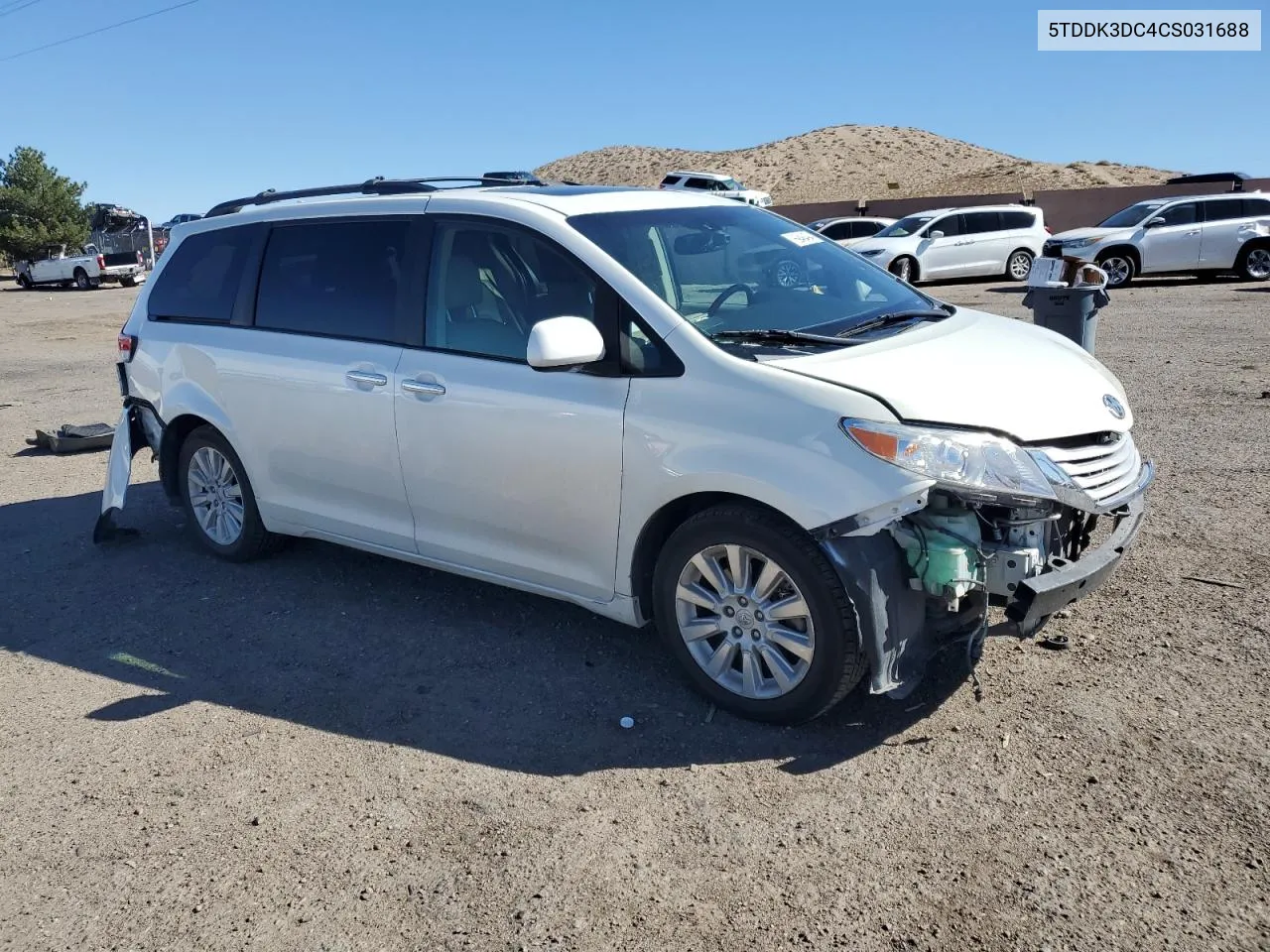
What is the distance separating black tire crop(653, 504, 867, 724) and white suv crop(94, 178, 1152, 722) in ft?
0.03

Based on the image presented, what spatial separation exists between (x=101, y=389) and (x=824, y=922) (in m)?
12.6

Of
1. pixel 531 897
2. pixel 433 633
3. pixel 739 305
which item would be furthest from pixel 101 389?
pixel 531 897

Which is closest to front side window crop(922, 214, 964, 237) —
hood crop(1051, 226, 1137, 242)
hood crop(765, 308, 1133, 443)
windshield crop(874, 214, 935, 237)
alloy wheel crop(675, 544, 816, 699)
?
windshield crop(874, 214, 935, 237)

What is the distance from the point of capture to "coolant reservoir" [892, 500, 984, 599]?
369 centimetres

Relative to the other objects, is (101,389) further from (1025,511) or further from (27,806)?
(1025,511)

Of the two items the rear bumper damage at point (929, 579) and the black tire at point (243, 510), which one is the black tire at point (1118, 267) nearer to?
the black tire at point (243, 510)

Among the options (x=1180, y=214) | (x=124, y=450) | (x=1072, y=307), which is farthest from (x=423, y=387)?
(x=1180, y=214)

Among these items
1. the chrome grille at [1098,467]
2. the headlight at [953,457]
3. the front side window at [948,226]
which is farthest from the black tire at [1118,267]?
the headlight at [953,457]

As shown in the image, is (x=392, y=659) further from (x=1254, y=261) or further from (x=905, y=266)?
(x=1254, y=261)

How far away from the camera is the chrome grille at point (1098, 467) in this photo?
12.4 feet

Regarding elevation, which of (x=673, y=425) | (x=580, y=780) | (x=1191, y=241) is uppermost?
(x=1191, y=241)

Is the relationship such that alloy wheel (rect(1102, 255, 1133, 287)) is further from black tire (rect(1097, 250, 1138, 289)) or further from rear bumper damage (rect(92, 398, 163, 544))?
rear bumper damage (rect(92, 398, 163, 544))

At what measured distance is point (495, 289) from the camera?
4.73 m

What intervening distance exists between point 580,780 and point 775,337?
70.9 inches
